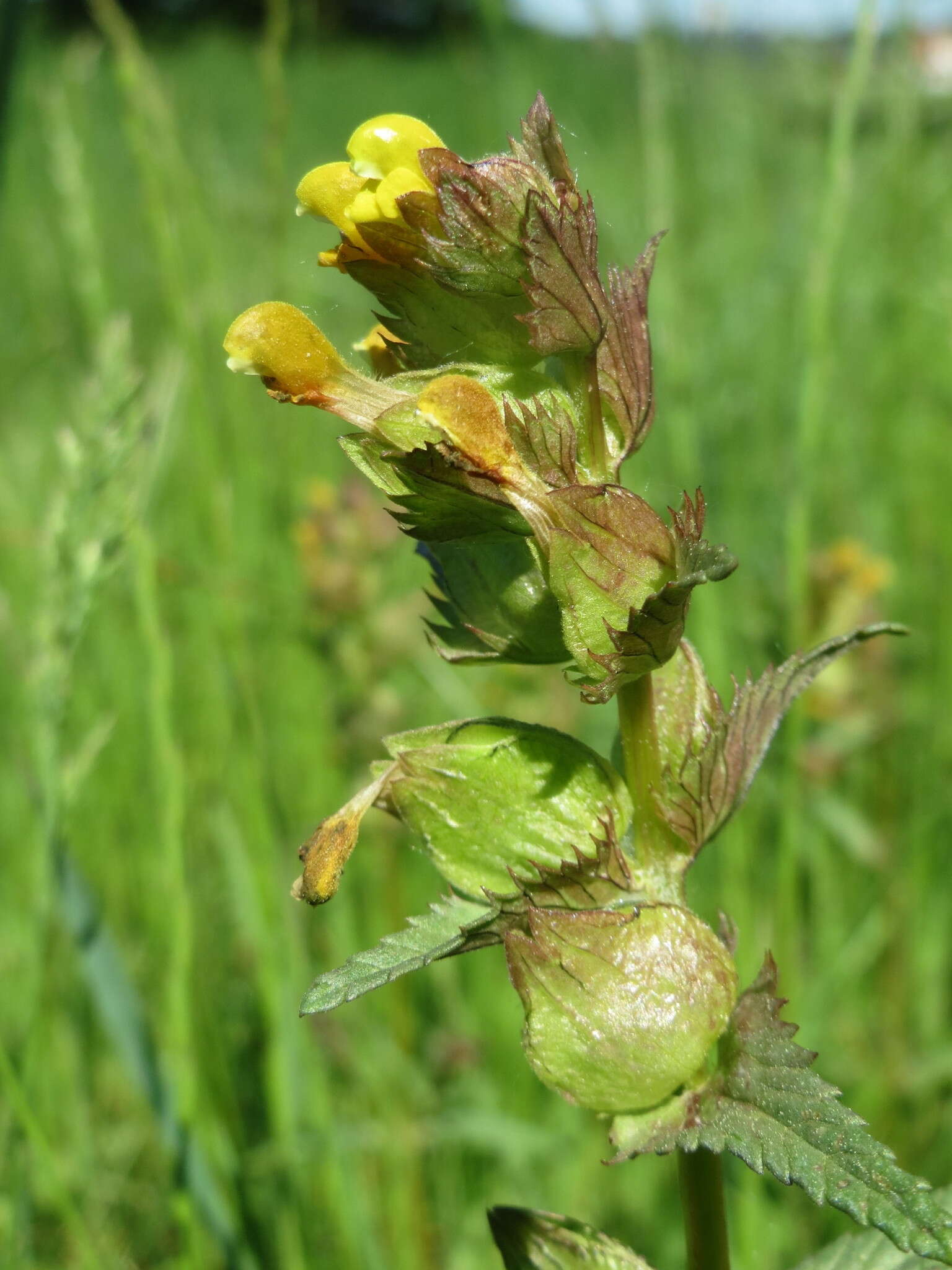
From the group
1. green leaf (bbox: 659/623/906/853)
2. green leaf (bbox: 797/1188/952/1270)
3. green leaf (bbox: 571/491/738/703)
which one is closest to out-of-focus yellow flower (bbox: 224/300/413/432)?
green leaf (bbox: 571/491/738/703)

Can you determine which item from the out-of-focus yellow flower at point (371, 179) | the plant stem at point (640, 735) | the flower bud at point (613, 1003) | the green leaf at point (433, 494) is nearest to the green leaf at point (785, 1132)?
the flower bud at point (613, 1003)

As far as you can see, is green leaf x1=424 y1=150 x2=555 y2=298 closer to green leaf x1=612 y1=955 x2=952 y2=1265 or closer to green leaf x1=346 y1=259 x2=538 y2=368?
green leaf x1=346 y1=259 x2=538 y2=368

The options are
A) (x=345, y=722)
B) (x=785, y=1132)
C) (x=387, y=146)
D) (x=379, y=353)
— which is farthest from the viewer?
(x=345, y=722)

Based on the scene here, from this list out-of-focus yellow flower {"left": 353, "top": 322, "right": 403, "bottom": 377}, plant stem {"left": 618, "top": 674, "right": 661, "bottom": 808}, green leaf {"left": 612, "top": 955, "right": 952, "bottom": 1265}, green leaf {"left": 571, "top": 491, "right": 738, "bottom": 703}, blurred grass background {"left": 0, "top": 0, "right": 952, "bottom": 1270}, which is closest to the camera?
green leaf {"left": 612, "top": 955, "right": 952, "bottom": 1265}

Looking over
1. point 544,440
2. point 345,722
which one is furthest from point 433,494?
point 345,722

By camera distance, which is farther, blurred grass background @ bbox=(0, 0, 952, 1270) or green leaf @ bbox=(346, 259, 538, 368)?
blurred grass background @ bbox=(0, 0, 952, 1270)

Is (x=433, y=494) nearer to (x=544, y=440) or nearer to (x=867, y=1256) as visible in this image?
(x=544, y=440)

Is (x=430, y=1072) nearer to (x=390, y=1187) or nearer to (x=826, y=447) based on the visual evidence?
(x=390, y=1187)
